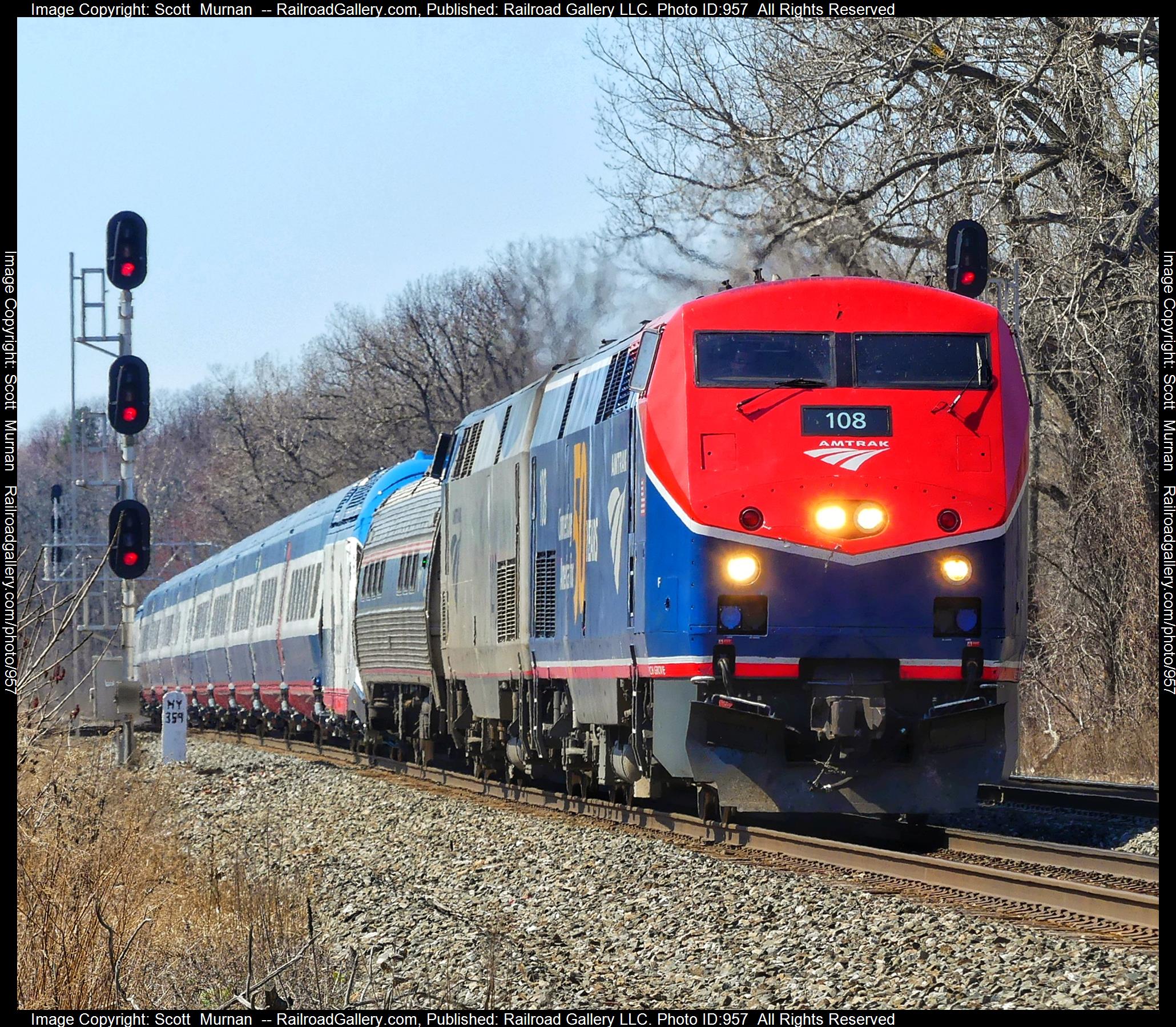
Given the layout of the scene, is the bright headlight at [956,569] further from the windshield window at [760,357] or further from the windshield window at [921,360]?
the windshield window at [760,357]

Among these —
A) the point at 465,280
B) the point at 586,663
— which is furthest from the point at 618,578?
the point at 465,280

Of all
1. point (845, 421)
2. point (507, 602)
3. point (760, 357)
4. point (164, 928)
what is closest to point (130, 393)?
point (507, 602)

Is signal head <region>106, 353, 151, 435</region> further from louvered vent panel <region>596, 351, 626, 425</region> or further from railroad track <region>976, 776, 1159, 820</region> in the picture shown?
railroad track <region>976, 776, 1159, 820</region>

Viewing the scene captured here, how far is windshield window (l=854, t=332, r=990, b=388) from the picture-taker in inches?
437

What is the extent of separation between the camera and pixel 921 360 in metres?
11.2

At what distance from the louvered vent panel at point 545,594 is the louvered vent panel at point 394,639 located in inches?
177

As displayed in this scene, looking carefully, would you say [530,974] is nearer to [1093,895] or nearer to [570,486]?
[1093,895]

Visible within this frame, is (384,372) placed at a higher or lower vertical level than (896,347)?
higher

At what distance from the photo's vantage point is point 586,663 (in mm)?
13070

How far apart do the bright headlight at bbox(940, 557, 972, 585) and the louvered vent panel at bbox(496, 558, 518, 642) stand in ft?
17.2

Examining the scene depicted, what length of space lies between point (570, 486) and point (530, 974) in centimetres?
591

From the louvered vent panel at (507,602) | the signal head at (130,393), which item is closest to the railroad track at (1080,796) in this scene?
the louvered vent panel at (507,602)

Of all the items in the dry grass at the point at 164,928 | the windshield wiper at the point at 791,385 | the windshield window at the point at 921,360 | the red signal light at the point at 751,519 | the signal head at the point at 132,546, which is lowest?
the dry grass at the point at 164,928

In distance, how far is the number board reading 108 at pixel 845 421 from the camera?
10.9 m
